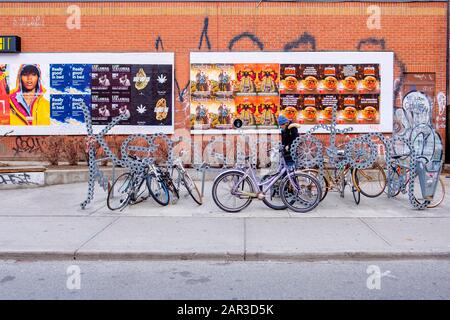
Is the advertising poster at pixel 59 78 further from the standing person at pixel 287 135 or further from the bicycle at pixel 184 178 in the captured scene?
the standing person at pixel 287 135

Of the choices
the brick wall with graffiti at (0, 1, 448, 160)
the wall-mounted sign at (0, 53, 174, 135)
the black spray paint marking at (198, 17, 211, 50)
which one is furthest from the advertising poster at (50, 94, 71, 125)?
the black spray paint marking at (198, 17, 211, 50)

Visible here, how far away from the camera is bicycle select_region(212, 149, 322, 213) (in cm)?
848

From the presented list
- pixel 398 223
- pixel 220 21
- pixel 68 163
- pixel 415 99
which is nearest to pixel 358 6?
pixel 415 99

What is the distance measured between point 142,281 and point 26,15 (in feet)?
40.4

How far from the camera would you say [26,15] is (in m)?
14.8

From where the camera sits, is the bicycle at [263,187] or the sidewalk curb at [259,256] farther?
the bicycle at [263,187]

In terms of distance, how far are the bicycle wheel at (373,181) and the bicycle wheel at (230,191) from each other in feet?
9.12

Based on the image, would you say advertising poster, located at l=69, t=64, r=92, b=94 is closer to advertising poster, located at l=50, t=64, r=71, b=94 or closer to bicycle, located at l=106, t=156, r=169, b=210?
advertising poster, located at l=50, t=64, r=71, b=94

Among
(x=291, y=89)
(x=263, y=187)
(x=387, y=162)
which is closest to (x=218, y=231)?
(x=263, y=187)

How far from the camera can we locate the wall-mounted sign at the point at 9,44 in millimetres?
14656

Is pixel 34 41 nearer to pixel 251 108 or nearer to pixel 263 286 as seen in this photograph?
pixel 251 108

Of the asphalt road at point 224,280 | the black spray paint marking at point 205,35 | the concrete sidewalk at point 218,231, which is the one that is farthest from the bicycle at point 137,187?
the black spray paint marking at point 205,35

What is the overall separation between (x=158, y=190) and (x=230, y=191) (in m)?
1.62

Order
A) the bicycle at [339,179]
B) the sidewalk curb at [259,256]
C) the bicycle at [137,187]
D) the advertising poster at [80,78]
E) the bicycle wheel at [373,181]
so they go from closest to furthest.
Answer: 1. the sidewalk curb at [259,256]
2. the bicycle at [137,187]
3. the bicycle at [339,179]
4. the bicycle wheel at [373,181]
5. the advertising poster at [80,78]
